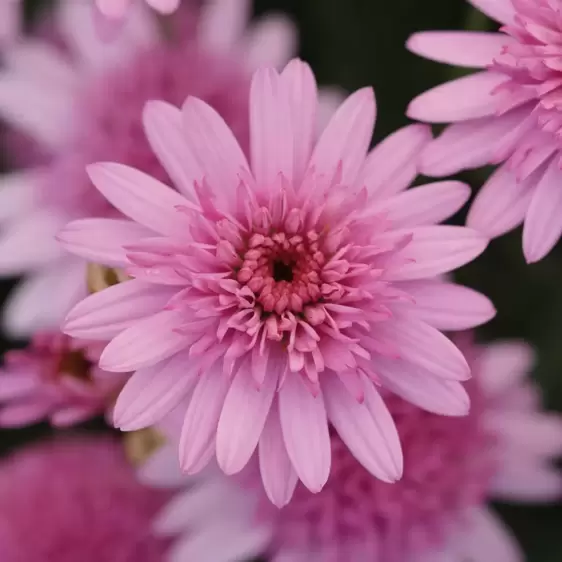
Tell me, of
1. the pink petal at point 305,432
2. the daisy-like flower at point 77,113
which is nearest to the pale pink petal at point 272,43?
the daisy-like flower at point 77,113

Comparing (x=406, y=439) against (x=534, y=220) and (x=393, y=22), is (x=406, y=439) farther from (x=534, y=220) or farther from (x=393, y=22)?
(x=393, y=22)

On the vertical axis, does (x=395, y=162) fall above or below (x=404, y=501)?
above

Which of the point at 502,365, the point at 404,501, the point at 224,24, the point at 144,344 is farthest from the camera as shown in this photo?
the point at 224,24

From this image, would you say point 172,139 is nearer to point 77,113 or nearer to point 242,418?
point 242,418

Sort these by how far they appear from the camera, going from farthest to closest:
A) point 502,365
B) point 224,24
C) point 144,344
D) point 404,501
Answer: point 224,24 < point 502,365 < point 404,501 < point 144,344

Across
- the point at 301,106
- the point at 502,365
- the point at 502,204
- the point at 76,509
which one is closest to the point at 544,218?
the point at 502,204

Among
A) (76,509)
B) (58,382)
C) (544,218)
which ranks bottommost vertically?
(76,509)

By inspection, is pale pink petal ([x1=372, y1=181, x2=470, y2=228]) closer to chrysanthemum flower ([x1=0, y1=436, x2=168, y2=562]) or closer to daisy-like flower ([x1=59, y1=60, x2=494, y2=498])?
daisy-like flower ([x1=59, y1=60, x2=494, y2=498])

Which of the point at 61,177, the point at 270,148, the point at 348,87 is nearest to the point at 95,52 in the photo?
the point at 61,177
